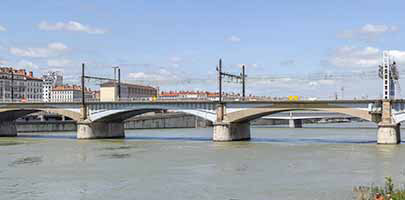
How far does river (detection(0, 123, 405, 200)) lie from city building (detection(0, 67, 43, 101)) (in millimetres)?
100010

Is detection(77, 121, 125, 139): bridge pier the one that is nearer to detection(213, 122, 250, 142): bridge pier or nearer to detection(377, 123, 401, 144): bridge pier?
detection(213, 122, 250, 142): bridge pier

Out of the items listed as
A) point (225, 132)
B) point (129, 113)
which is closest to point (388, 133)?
point (225, 132)

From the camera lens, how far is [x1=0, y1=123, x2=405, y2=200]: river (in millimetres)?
23859

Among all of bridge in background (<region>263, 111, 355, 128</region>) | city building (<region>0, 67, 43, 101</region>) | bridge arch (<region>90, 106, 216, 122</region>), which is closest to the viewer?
bridge arch (<region>90, 106, 216, 122</region>)

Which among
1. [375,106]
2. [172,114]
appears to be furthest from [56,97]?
[375,106]

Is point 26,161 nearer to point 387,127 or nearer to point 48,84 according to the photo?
point 387,127

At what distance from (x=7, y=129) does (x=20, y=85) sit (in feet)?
248

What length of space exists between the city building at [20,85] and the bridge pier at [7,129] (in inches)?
2336

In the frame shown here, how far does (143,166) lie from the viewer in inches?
1356

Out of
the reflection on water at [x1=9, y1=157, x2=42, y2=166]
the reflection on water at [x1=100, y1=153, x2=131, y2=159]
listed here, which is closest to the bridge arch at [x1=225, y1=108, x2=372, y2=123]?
the reflection on water at [x1=100, y1=153, x2=131, y2=159]

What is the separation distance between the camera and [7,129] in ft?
247

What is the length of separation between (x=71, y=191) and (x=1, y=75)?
124 m

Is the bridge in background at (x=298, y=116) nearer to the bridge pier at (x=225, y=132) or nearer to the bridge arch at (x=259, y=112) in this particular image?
the bridge pier at (x=225, y=132)

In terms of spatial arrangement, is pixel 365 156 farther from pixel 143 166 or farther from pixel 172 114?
pixel 172 114
